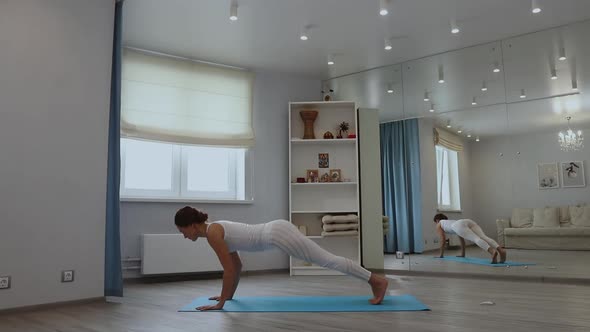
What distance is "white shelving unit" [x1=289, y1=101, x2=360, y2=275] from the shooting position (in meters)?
6.23

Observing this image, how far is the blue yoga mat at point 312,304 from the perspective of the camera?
11.1 ft

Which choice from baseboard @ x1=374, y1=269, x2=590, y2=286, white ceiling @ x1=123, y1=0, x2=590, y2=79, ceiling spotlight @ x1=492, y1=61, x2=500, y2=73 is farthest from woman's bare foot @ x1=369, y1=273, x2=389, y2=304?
ceiling spotlight @ x1=492, y1=61, x2=500, y2=73

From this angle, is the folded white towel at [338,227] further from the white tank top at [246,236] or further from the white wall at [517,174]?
the white tank top at [246,236]

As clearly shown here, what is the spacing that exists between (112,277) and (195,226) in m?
1.12

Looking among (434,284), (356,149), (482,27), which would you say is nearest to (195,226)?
(434,284)

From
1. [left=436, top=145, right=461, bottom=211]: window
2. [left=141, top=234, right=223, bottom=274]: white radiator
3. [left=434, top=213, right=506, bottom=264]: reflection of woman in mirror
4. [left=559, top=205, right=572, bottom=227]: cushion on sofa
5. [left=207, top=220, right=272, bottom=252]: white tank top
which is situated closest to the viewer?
[left=207, top=220, right=272, bottom=252]: white tank top

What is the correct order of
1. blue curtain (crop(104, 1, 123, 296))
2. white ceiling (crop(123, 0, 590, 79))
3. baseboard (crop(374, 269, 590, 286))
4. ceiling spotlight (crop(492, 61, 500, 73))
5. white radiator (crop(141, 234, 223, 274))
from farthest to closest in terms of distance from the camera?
1. ceiling spotlight (crop(492, 61, 500, 73))
2. white radiator (crop(141, 234, 223, 274))
3. baseboard (crop(374, 269, 590, 286))
4. white ceiling (crop(123, 0, 590, 79))
5. blue curtain (crop(104, 1, 123, 296))

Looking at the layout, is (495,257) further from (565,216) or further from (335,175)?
(335,175)

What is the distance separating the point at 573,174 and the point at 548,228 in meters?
0.63

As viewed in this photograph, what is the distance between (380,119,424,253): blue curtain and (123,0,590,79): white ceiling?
95cm

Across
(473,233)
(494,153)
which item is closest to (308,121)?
(494,153)

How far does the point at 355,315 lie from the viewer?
3154mm

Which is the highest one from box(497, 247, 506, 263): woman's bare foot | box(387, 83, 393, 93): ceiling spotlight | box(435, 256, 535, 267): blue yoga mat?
box(387, 83, 393, 93): ceiling spotlight

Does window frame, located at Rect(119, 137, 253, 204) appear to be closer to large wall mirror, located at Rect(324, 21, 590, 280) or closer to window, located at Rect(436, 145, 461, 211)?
large wall mirror, located at Rect(324, 21, 590, 280)
